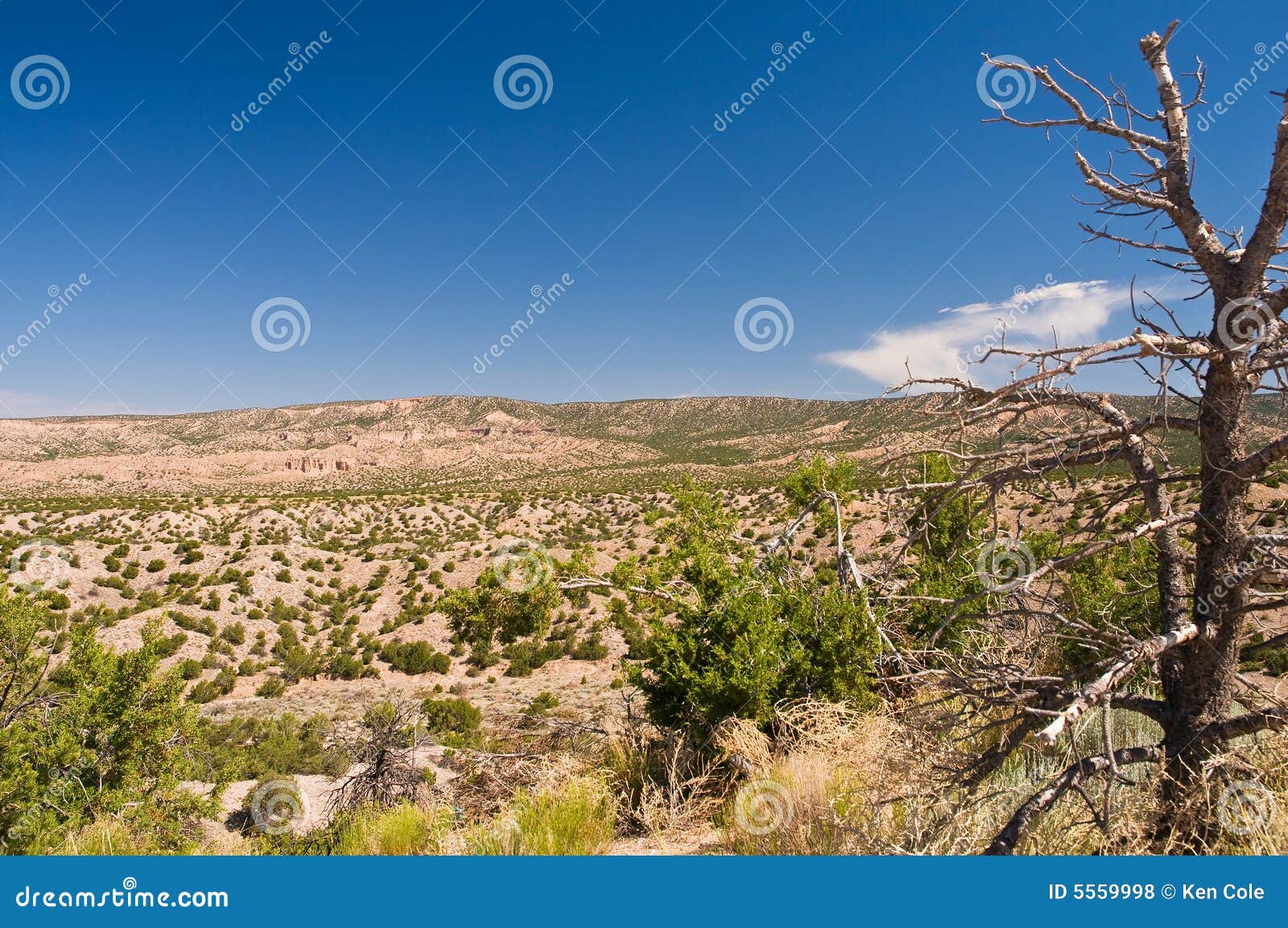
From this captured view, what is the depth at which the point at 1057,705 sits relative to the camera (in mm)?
2789

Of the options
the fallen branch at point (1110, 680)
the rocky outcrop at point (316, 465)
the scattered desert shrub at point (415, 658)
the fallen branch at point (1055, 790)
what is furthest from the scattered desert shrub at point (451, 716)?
the rocky outcrop at point (316, 465)

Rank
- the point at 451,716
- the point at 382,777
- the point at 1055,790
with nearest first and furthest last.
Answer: the point at 1055,790 → the point at 382,777 → the point at 451,716

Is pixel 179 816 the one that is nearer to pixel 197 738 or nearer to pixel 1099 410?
pixel 197 738

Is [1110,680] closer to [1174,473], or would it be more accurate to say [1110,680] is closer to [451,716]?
[1174,473]

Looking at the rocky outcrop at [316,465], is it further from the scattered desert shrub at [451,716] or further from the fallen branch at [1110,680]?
the fallen branch at [1110,680]

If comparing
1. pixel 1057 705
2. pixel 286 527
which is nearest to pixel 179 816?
pixel 1057 705

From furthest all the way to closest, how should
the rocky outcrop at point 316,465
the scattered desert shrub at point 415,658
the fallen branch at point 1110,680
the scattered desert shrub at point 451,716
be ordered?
the rocky outcrop at point 316,465 < the scattered desert shrub at point 415,658 < the scattered desert shrub at point 451,716 < the fallen branch at point 1110,680

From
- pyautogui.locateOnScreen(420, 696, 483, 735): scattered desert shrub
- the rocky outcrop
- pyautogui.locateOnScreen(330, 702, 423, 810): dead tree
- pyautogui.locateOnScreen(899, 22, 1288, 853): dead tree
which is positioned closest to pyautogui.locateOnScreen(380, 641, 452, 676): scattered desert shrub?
pyautogui.locateOnScreen(420, 696, 483, 735): scattered desert shrub

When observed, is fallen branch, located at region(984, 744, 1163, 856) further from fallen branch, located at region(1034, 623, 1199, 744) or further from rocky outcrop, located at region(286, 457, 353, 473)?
rocky outcrop, located at region(286, 457, 353, 473)

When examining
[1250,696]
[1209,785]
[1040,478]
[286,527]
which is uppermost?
[286,527]

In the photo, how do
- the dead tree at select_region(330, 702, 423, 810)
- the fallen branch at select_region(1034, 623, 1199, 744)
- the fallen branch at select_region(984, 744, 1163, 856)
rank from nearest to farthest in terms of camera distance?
the fallen branch at select_region(1034, 623, 1199, 744), the fallen branch at select_region(984, 744, 1163, 856), the dead tree at select_region(330, 702, 423, 810)

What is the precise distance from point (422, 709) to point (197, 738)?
255 inches

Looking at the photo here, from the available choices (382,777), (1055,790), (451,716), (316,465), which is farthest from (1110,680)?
(316,465)

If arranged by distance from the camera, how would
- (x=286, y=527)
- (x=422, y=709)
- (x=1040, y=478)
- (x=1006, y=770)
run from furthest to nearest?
(x=286, y=527)
(x=422, y=709)
(x=1006, y=770)
(x=1040, y=478)
